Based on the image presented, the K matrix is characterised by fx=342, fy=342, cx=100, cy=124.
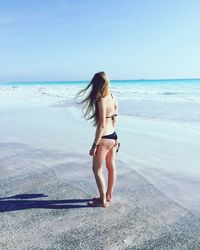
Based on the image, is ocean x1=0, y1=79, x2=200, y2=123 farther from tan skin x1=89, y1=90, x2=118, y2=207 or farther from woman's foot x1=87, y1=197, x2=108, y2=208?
woman's foot x1=87, y1=197, x2=108, y2=208

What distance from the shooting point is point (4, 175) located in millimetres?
6160

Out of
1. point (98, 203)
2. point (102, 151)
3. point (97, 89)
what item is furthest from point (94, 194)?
point (97, 89)

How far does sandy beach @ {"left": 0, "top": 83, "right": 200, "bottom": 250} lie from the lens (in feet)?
12.8

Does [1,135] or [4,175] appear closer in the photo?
[4,175]

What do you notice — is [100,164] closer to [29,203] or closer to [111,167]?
[111,167]

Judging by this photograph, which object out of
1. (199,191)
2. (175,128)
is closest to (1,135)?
(175,128)

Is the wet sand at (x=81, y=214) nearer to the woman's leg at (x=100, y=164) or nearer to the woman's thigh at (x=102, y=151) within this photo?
the woman's leg at (x=100, y=164)

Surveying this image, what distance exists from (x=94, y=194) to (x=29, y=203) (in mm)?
1012

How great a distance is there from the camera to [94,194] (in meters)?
5.34

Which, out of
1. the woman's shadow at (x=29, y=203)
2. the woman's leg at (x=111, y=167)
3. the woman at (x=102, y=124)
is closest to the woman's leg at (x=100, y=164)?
the woman at (x=102, y=124)

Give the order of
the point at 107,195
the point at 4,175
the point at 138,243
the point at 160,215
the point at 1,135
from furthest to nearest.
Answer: the point at 1,135 → the point at 4,175 → the point at 107,195 → the point at 160,215 → the point at 138,243

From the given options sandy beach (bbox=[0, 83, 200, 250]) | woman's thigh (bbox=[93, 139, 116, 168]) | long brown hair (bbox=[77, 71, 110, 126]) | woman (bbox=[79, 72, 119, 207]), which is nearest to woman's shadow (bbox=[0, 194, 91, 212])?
sandy beach (bbox=[0, 83, 200, 250])

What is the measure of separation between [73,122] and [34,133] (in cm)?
255

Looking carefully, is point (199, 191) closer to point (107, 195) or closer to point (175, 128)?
point (107, 195)
